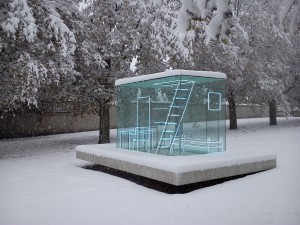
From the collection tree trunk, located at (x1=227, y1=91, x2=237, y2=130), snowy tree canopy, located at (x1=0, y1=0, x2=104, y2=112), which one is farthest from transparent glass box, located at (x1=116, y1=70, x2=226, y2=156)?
tree trunk, located at (x1=227, y1=91, x2=237, y2=130)

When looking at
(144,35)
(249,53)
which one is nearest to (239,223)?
(144,35)

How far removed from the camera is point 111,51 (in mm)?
16016

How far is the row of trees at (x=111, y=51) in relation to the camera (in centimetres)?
1202

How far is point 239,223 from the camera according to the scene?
556 centimetres

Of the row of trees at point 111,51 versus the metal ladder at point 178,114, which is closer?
the metal ladder at point 178,114

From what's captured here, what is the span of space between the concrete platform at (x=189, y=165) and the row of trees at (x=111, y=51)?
285cm

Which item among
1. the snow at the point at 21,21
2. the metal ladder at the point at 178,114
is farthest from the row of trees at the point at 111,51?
the metal ladder at the point at 178,114

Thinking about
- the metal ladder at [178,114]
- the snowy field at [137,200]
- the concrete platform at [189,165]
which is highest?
the metal ladder at [178,114]

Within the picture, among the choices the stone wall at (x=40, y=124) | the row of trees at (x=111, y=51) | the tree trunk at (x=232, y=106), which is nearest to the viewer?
the row of trees at (x=111, y=51)

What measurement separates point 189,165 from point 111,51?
9979 millimetres

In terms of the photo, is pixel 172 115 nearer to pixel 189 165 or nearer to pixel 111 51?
pixel 189 165

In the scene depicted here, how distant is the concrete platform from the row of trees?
2.85 metres

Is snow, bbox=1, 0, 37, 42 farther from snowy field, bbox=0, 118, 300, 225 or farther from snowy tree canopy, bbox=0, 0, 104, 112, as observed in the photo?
snowy field, bbox=0, 118, 300, 225

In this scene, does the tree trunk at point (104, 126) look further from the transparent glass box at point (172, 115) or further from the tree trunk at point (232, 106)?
the tree trunk at point (232, 106)
